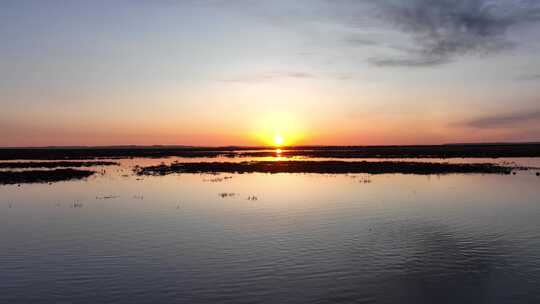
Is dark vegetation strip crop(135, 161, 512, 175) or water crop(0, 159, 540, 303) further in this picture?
dark vegetation strip crop(135, 161, 512, 175)

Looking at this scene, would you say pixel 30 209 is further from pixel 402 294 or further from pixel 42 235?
pixel 402 294

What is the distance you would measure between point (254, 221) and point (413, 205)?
10161 mm

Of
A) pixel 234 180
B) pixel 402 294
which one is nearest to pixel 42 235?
pixel 402 294

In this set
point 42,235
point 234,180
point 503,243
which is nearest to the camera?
point 503,243

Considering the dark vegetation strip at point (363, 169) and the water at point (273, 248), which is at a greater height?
the dark vegetation strip at point (363, 169)

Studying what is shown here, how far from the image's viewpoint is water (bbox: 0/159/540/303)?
37.8 feet

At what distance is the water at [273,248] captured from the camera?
454 inches

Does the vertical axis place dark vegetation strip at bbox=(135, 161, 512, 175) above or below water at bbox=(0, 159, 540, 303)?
above

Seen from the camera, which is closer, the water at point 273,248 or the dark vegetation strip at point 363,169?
the water at point 273,248

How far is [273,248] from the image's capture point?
16000 mm

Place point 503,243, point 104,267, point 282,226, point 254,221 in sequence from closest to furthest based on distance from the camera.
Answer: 1. point 104,267
2. point 503,243
3. point 282,226
4. point 254,221

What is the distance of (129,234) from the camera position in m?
18.6

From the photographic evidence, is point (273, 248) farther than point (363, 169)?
No

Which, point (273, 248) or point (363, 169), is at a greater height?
point (363, 169)
